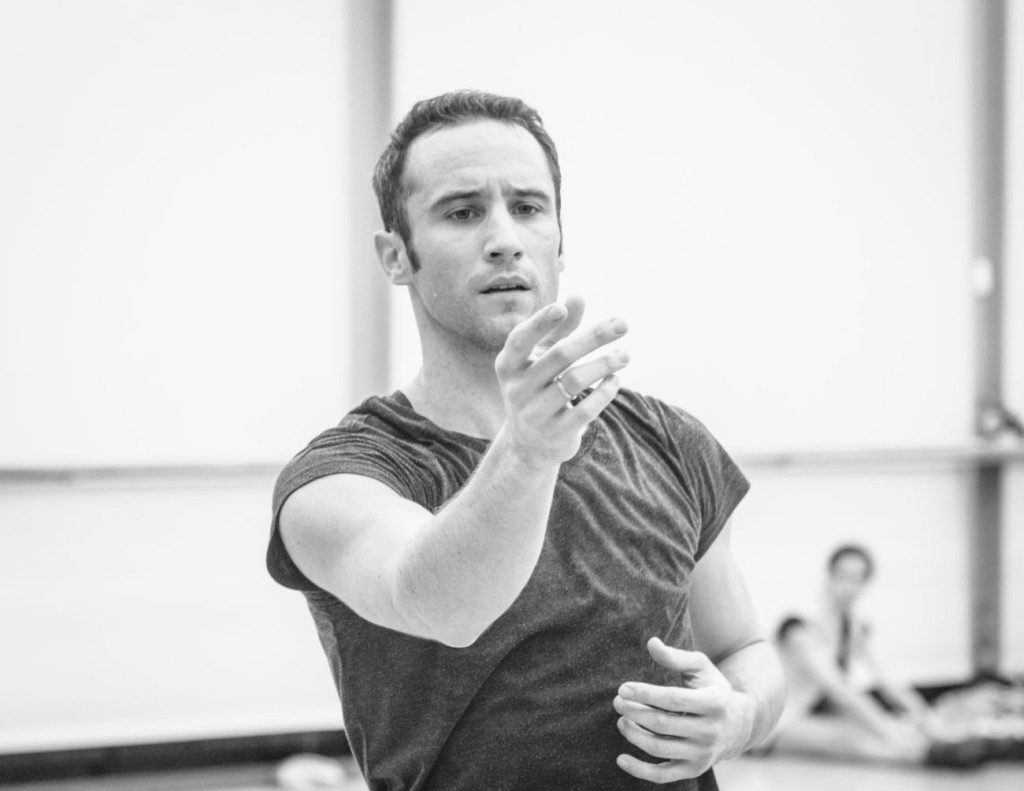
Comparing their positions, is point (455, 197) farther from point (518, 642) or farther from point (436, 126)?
point (518, 642)

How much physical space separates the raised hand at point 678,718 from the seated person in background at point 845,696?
12.4 ft

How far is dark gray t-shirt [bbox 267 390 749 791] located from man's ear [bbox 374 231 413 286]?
17 centimetres

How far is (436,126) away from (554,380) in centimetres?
58

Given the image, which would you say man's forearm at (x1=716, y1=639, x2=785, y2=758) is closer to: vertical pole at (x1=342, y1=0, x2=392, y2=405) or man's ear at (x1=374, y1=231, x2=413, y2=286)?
man's ear at (x1=374, y1=231, x2=413, y2=286)

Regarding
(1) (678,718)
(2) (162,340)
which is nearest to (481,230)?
(1) (678,718)

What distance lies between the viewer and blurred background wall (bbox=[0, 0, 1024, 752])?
4289 mm

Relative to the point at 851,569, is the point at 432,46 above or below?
above

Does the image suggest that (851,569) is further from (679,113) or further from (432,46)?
(432,46)

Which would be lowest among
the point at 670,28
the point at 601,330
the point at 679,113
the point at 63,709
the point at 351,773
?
the point at 351,773

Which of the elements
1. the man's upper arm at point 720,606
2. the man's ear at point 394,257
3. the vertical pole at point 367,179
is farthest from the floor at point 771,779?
the man's ear at point 394,257

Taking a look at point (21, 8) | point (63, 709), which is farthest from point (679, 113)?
point (63, 709)

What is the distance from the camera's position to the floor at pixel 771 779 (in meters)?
4.24

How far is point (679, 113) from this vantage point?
5.21m

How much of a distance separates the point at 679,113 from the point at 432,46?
3.78 feet
